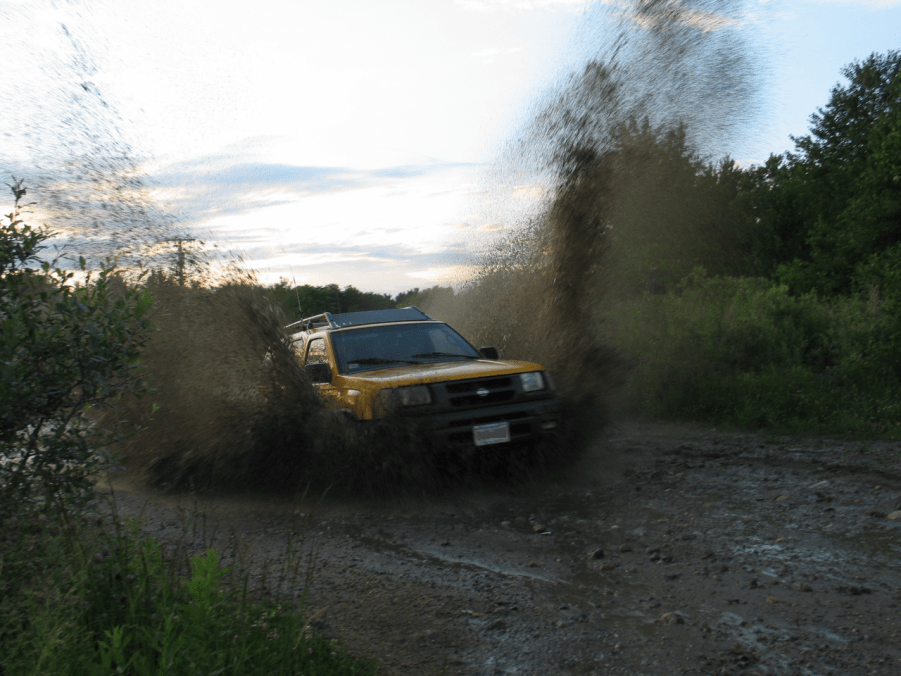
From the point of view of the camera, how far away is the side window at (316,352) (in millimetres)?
7887

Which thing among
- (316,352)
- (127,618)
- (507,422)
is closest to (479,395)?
(507,422)

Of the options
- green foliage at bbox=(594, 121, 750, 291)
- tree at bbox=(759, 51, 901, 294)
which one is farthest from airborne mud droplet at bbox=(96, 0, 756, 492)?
tree at bbox=(759, 51, 901, 294)

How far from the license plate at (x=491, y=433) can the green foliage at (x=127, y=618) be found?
3002mm

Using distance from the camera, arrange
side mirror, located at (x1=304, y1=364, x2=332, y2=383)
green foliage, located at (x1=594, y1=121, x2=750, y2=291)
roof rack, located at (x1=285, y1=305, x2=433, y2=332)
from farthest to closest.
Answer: green foliage, located at (x1=594, y1=121, x2=750, y2=291) < roof rack, located at (x1=285, y1=305, x2=433, y2=332) < side mirror, located at (x1=304, y1=364, x2=332, y2=383)

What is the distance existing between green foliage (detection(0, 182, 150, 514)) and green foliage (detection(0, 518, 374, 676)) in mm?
243

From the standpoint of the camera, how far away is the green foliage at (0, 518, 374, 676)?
2650mm

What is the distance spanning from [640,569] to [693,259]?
23.7m

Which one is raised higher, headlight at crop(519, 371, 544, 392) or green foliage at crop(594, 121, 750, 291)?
green foliage at crop(594, 121, 750, 291)

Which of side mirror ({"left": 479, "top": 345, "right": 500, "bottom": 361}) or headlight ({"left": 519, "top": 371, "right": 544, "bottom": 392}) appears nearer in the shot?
headlight ({"left": 519, "top": 371, "right": 544, "bottom": 392})

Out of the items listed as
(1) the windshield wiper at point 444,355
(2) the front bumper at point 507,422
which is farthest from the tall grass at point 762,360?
(2) the front bumper at point 507,422

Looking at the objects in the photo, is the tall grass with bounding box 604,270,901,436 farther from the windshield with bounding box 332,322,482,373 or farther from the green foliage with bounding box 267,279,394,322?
the green foliage with bounding box 267,279,394,322

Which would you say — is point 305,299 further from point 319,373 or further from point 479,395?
point 479,395

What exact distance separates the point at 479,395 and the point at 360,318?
2499 millimetres

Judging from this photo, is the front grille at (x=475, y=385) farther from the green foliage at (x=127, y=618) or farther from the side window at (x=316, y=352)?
the green foliage at (x=127, y=618)
